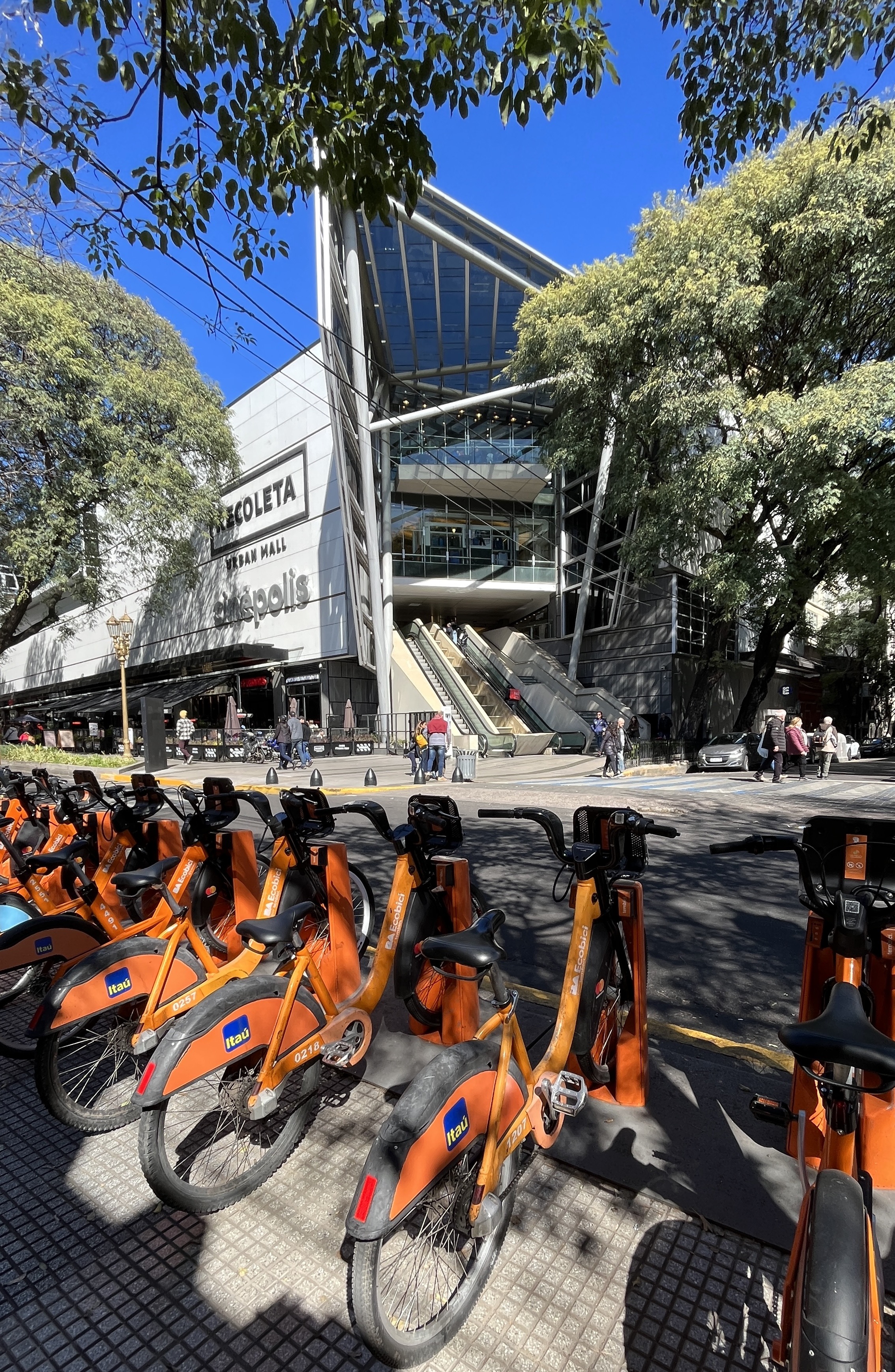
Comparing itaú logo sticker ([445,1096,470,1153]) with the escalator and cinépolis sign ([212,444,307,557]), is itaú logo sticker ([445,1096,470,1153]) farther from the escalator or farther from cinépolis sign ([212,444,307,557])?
cinépolis sign ([212,444,307,557])

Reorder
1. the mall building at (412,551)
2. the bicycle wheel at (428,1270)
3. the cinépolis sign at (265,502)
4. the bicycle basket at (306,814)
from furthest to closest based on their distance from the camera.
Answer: the cinépolis sign at (265,502), the mall building at (412,551), the bicycle basket at (306,814), the bicycle wheel at (428,1270)

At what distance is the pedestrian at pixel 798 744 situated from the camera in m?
16.0

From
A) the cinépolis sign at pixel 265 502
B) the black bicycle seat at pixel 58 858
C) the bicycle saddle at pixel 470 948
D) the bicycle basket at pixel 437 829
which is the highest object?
the cinépolis sign at pixel 265 502

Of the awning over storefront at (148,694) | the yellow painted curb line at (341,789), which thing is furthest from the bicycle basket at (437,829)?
the awning over storefront at (148,694)

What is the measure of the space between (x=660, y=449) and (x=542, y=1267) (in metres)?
21.2

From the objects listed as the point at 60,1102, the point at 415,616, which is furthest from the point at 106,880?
the point at 415,616

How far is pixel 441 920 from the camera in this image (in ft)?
10.4

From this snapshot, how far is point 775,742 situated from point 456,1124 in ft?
52.5

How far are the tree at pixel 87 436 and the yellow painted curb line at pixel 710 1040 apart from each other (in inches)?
700

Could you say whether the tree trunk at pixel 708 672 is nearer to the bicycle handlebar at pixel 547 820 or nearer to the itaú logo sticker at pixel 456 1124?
the bicycle handlebar at pixel 547 820

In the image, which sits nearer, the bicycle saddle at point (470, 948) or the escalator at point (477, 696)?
the bicycle saddle at point (470, 948)

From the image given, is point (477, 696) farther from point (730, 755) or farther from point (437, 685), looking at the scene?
point (730, 755)

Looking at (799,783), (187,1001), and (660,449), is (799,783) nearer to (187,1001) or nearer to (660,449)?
(660,449)

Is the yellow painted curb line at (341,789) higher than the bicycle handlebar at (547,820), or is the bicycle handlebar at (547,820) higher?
the bicycle handlebar at (547,820)
